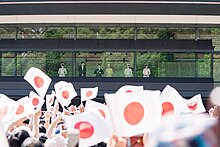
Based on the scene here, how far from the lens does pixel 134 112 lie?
252 cm

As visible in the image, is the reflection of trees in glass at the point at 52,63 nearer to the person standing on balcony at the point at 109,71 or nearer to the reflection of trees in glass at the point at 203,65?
the person standing on balcony at the point at 109,71

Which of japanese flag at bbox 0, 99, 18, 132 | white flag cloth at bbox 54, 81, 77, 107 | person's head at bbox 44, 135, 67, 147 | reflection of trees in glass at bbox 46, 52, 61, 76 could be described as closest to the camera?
person's head at bbox 44, 135, 67, 147

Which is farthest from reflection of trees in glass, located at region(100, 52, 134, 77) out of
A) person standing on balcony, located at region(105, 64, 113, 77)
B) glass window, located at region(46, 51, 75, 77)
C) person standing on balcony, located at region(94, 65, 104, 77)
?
glass window, located at region(46, 51, 75, 77)

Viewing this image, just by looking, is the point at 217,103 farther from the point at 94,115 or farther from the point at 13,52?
the point at 13,52

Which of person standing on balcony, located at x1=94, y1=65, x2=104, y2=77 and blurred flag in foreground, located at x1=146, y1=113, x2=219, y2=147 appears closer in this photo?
blurred flag in foreground, located at x1=146, y1=113, x2=219, y2=147

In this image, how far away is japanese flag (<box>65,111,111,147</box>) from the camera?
317 cm

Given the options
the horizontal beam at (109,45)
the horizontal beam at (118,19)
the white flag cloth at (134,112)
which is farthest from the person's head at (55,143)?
the horizontal beam at (109,45)

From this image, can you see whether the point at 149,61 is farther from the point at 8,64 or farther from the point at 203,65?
the point at 8,64

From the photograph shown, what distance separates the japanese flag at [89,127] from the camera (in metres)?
3.17

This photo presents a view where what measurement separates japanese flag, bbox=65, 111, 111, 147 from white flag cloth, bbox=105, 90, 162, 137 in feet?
2.28

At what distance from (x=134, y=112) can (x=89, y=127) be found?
2.60 ft

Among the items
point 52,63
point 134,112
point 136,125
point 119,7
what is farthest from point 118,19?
point 136,125

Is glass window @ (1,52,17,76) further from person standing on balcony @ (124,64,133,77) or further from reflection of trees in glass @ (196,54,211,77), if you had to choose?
reflection of trees in glass @ (196,54,211,77)

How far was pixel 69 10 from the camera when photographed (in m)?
21.5
